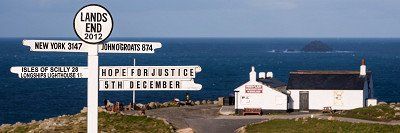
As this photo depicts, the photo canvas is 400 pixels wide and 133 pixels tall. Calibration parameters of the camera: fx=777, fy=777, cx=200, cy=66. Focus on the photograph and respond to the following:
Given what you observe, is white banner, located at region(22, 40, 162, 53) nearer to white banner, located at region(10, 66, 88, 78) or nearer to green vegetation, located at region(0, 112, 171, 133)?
white banner, located at region(10, 66, 88, 78)

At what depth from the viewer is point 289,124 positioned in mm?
41562

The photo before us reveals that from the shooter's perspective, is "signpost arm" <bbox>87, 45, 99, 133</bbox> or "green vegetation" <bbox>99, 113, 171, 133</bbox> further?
"green vegetation" <bbox>99, 113, 171, 133</bbox>

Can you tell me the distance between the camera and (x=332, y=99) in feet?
183

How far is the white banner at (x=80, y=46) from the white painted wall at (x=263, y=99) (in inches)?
1610

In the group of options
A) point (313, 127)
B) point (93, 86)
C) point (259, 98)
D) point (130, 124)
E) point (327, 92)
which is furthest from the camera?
point (327, 92)

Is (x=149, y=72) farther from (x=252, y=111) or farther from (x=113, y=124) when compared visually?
(x=252, y=111)

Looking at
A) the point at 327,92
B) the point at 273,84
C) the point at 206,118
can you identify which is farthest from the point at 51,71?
Answer: the point at 273,84

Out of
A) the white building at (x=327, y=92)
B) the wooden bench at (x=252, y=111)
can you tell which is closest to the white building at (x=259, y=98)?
the wooden bench at (x=252, y=111)

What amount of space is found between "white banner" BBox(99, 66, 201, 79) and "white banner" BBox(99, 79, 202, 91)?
74mm

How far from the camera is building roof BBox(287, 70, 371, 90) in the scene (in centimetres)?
5572

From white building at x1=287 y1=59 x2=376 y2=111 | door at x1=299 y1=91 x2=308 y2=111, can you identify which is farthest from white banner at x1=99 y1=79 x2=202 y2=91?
door at x1=299 y1=91 x2=308 y2=111

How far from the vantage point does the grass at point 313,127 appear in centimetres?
3794

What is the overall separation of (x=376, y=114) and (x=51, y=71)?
1392 inches

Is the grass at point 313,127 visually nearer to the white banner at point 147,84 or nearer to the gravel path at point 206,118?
the gravel path at point 206,118
